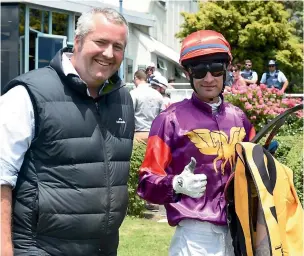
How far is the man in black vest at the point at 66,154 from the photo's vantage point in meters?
2.49

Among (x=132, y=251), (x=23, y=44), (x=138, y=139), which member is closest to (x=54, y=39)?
(x=23, y=44)

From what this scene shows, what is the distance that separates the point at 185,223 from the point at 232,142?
A: 49cm

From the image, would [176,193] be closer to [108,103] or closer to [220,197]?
[220,197]

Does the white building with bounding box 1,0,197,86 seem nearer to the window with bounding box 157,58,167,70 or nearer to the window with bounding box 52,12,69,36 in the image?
the window with bounding box 52,12,69,36

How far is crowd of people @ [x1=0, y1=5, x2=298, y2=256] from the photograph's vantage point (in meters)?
2.53

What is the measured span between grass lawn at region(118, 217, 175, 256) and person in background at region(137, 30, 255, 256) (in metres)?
2.82

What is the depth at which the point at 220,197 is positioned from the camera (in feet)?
10.1

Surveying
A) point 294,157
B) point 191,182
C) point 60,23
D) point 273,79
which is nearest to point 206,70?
point 191,182

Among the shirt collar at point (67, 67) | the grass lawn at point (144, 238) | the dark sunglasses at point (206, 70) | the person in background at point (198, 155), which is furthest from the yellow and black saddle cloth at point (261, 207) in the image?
the grass lawn at point (144, 238)

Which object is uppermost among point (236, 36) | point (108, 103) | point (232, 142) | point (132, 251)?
point (236, 36)

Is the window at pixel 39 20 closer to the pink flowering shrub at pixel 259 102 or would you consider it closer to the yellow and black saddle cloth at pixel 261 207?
the pink flowering shrub at pixel 259 102

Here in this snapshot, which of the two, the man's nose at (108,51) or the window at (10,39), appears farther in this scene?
the window at (10,39)

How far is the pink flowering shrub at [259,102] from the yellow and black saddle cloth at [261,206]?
323 inches

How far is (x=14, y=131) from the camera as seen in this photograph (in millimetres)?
2457
